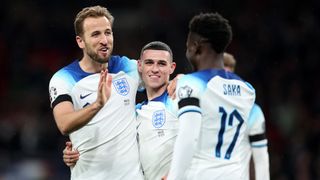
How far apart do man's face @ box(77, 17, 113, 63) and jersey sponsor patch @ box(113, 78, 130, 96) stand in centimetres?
21

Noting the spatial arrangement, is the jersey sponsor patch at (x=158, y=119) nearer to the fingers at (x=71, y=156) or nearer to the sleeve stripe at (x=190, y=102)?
the fingers at (x=71, y=156)

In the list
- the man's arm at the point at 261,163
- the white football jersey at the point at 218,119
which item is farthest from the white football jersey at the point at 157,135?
the white football jersey at the point at 218,119

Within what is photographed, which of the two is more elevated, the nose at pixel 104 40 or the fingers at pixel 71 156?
the nose at pixel 104 40

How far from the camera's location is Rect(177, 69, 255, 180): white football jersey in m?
4.97

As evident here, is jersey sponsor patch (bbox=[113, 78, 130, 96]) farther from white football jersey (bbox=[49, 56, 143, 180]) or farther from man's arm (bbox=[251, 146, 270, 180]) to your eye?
man's arm (bbox=[251, 146, 270, 180])

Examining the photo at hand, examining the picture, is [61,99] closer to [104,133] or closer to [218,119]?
[104,133]

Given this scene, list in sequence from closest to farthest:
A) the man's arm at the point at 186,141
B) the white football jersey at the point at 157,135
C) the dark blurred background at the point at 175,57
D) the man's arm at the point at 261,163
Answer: the man's arm at the point at 186,141, the man's arm at the point at 261,163, the white football jersey at the point at 157,135, the dark blurred background at the point at 175,57

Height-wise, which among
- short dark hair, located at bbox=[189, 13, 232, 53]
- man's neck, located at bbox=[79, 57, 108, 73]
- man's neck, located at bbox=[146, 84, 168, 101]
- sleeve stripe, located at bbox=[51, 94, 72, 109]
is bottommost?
man's neck, located at bbox=[146, 84, 168, 101]

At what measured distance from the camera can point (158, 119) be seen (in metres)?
6.09

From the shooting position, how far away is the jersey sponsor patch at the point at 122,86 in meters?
6.14

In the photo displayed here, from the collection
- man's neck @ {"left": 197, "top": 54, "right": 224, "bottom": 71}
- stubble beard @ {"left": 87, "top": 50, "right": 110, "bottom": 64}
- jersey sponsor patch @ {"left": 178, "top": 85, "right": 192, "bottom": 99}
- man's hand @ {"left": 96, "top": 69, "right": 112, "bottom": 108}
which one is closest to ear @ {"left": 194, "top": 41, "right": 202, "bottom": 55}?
man's neck @ {"left": 197, "top": 54, "right": 224, "bottom": 71}

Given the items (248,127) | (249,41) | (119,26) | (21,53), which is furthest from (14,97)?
(248,127)

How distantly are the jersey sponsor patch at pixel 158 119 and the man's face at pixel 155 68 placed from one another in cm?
22

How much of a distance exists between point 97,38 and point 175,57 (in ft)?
24.8
